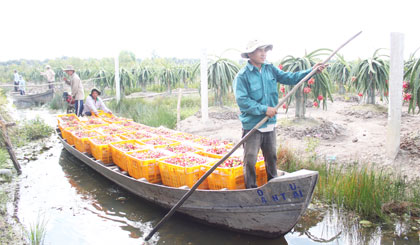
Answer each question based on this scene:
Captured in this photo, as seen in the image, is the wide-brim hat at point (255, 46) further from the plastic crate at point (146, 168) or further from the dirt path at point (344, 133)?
the dirt path at point (344, 133)

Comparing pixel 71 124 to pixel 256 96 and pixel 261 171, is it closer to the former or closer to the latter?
pixel 261 171

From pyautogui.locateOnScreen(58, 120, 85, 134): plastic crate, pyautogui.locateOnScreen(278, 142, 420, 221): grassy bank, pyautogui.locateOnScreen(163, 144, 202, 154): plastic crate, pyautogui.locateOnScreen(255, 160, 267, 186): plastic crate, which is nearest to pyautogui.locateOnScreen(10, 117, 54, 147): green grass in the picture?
pyautogui.locateOnScreen(58, 120, 85, 134): plastic crate

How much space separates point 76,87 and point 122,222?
5.89m

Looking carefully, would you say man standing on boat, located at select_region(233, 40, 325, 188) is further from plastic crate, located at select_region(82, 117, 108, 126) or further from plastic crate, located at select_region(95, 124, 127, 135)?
plastic crate, located at select_region(82, 117, 108, 126)

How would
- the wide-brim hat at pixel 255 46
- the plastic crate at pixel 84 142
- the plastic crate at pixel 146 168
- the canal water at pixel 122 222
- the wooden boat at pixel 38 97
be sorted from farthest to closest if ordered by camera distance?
the wooden boat at pixel 38 97 → the plastic crate at pixel 84 142 → the plastic crate at pixel 146 168 → the canal water at pixel 122 222 → the wide-brim hat at pixel 255 46

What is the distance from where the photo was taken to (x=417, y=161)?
473 centimetres

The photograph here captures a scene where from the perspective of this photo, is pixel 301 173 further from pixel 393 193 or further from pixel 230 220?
pixel 393 193

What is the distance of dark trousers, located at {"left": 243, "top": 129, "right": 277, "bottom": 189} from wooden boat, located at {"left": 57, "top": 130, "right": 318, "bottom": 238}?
8.7 inches

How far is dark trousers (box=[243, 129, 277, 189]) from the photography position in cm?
355

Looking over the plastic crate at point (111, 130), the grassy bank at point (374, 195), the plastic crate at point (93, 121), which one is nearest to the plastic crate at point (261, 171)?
the grassy bank at point (374, 195)

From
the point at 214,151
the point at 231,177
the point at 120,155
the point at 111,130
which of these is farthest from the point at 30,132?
the point at 231,177

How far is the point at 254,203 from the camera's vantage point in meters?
3.47

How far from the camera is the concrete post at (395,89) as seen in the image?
4.84m

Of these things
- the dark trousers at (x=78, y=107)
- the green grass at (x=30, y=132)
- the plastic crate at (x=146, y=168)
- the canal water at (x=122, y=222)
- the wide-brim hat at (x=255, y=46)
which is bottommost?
the canal water at (x=122, y=222)
